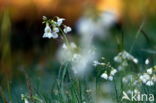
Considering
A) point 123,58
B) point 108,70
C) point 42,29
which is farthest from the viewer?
point 42,29

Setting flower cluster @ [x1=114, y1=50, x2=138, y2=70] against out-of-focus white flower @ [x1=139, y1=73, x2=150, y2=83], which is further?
flower cluster @ [x1=114, y1=50, x2=138, y2=70]

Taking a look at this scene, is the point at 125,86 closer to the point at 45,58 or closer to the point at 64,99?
the point at 64,99

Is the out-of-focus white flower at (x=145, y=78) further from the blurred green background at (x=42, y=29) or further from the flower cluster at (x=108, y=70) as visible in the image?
the blurred green background at (x=42, y=29)

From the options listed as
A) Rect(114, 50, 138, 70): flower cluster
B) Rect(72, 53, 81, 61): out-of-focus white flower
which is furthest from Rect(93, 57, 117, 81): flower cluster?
Rect(114, 50, 138, 70): flower cluster

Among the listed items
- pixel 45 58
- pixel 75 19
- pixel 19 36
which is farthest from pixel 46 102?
pixel 75 19

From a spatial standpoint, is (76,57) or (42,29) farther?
(42,29)

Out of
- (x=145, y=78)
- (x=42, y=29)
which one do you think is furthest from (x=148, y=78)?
(x=42, y=29)

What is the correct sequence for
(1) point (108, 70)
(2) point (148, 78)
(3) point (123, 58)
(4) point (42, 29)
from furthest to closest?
(4) point (42, 29) < (3) point (123, 58) < (1) point (108, 70) < (2) point (148, 78)

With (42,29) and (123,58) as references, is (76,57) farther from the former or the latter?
(42,29)

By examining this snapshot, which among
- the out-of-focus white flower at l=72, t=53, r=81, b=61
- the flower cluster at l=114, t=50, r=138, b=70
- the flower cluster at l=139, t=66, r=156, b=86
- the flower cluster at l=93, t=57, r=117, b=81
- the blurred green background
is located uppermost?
the out-of-focus white flower at l=72, t=53, r=81, b=61

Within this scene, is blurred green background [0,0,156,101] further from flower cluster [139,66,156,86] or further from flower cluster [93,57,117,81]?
flower cluster [139,66,156,86]

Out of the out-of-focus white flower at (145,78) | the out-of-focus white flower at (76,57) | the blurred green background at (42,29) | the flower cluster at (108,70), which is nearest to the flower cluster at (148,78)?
the out-of-focus white flower at (145,78)

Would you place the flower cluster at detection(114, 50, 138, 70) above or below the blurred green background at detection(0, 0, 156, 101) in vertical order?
above
